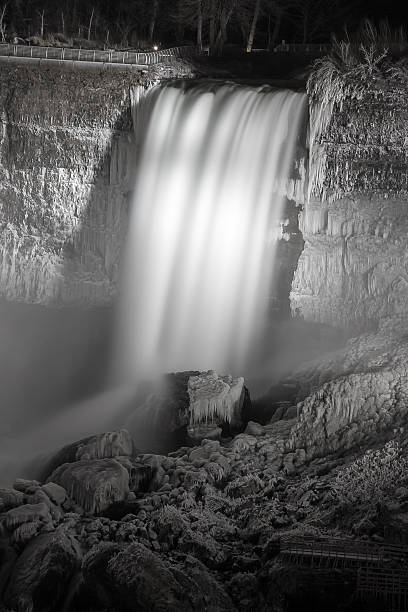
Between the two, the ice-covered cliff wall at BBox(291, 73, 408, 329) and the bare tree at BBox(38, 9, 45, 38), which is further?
the bare tree at BBox(38, 9, 45, 38)

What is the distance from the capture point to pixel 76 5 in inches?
1588

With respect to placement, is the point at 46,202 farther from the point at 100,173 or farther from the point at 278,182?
the point at 278,182

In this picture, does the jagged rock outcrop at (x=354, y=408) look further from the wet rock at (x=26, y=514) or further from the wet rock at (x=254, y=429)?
the wet rock at (x=26, y=514)

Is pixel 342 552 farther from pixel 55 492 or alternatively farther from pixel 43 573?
pixel 55 492

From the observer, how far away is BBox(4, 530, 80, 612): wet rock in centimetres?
1088

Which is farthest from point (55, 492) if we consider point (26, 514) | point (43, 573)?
point (43, 573)

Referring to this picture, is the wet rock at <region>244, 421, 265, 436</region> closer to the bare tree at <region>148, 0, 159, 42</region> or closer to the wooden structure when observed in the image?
the wooden structure

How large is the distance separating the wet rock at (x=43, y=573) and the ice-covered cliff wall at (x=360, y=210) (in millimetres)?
13048

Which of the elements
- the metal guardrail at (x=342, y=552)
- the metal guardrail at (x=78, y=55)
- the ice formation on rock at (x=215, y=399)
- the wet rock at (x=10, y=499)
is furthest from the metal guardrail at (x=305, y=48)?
the metal guardrail at (x=342, y=552)

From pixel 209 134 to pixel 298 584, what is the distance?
654 inches

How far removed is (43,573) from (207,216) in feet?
49.3

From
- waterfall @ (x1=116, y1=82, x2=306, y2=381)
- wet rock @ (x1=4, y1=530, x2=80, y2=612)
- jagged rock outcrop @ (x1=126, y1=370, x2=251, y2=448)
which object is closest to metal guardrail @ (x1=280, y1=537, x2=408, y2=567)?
wet rock @ (x1=4, y1=530, x2=80, y2=612)

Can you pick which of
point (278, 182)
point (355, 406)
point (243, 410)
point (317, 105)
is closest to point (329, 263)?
point (278, 182)

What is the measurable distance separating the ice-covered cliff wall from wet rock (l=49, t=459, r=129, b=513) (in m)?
10.7
